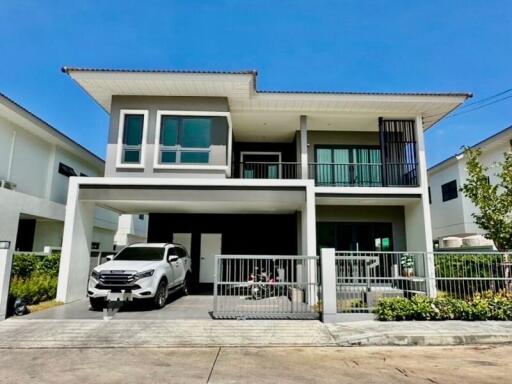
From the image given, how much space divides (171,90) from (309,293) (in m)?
7.83

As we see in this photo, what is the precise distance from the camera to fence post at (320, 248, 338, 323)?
8.27 m

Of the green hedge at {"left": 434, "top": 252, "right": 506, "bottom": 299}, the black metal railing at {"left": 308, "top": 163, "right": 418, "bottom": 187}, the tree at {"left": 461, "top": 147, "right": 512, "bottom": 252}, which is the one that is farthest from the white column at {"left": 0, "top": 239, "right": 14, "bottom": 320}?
the tree at {"left": 461, "top": 147, "right": 512, "bottom": 252}

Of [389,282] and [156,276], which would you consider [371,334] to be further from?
[156,276]

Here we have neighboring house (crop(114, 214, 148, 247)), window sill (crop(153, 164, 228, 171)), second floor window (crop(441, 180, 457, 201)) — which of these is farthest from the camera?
neighboring house (crop(114, 214, 148, 247))

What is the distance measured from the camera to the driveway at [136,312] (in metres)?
8.59

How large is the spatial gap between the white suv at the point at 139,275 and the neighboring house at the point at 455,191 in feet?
40.9

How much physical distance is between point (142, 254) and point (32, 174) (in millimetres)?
7638

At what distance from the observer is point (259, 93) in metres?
11.9

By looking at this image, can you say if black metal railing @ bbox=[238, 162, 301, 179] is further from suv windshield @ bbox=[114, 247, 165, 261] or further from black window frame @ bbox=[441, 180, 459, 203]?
black window frame @ bbox=[441, 180, 459, 203]

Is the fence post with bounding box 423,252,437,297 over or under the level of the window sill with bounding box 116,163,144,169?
under

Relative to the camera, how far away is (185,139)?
39.5ft

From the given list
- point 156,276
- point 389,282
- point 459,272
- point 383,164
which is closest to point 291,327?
point 389,282

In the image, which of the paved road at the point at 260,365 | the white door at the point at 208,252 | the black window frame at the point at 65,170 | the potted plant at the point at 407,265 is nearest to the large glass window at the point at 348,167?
the potted plant at the point at 407,265

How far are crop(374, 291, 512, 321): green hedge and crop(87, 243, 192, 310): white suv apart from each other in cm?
574
